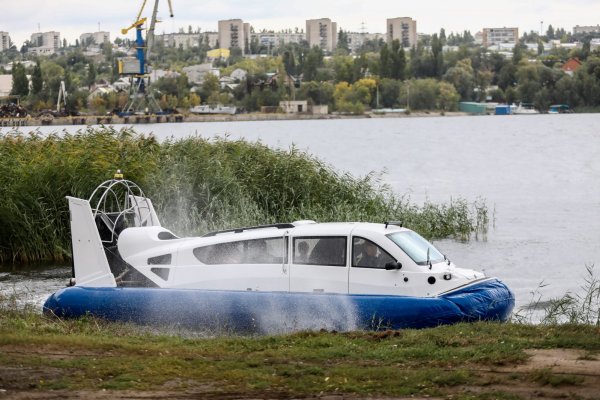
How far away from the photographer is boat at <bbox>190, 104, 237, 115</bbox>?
18241 cm

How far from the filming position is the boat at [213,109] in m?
182

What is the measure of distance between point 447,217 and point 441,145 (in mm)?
78353

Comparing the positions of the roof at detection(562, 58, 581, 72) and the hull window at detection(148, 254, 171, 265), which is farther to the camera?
the roof at detection(562, 58, 581, 72)

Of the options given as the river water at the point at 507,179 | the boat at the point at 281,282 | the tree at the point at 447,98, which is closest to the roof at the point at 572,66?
the tree at the point at 447,98

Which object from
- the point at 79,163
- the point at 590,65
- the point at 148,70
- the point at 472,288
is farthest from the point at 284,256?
the point at 590,65

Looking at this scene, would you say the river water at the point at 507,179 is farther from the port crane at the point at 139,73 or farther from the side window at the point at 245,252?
the port crane at the point at 139,73

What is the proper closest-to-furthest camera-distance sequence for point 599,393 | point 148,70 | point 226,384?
1. point 599,393
2. point 226,384
3. point 148,70

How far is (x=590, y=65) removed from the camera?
17362 centimetres

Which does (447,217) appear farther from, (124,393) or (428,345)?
(124,393)

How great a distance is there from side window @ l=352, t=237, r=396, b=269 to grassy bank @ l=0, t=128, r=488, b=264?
9.71m

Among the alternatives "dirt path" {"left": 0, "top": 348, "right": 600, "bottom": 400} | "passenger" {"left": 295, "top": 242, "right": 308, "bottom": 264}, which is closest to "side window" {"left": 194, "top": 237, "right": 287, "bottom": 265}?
"passenger" {"left": 295, "top": 242, "right": 308, "bottom": 264}

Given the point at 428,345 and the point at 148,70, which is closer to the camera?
the point at 428,345

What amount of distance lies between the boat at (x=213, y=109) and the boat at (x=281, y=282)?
Result: 16461cm

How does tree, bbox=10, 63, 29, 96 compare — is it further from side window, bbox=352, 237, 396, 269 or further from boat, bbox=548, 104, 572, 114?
side window, bbox=352, 237, 396, 269
